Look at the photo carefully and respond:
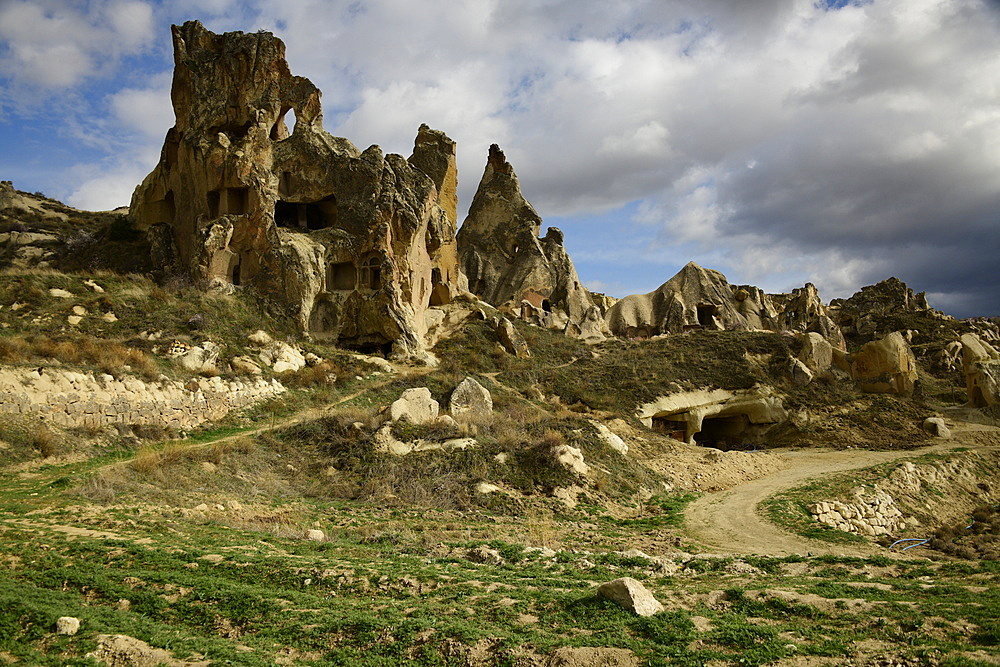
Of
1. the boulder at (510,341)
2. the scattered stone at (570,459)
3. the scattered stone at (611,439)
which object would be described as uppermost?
the boulder at (510,341)

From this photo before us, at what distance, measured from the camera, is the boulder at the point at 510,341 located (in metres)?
37.7

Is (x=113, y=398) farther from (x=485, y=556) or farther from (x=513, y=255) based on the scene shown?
(x=513, y=255)

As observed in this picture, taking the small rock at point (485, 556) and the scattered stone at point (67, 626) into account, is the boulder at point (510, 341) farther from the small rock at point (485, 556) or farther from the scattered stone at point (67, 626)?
the scattered stone at point (67, 626)

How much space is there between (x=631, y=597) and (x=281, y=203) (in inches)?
1348

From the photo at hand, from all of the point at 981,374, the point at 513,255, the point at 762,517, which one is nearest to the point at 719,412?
the point at 981,374

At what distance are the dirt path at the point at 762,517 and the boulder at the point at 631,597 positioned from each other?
6.74 meters

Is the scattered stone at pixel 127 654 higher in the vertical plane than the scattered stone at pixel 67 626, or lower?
lower

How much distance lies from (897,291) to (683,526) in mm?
62317

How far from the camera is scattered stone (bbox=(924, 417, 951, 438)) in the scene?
96.5 ft

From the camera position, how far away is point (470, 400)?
2366 centimetres

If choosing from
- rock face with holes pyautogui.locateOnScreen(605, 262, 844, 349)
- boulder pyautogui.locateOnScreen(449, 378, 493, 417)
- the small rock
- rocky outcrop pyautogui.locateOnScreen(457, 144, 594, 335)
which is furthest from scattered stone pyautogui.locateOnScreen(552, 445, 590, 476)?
rock face with holes pyautogui.locateOnScreen(605, 262, 844, 349)

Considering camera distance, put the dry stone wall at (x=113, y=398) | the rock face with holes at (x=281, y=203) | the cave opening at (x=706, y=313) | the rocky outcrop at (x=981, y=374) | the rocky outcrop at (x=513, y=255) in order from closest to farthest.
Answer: the dry stone wall at (x=113, y=398), the rock face with holes at (x=281, y=203), the rocky outcrop at (x=981, y=374), the rocky outcrop at (x=513, y=255), the cave opening at (x=706, y=313)

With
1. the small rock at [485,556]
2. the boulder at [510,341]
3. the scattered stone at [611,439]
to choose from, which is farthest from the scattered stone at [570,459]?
the boulder at [510,341]

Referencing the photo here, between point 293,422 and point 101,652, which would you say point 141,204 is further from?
point 101,652
